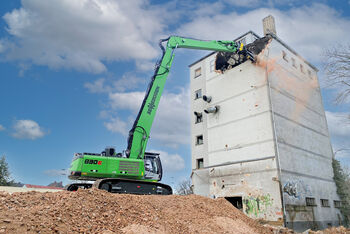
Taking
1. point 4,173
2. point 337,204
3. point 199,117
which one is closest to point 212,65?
point 199,117

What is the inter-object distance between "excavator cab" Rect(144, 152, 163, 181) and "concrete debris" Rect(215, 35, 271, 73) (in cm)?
1411

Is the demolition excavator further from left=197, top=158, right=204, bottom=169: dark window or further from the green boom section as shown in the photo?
left=197, top=158, right=204, bottom=169: dark window

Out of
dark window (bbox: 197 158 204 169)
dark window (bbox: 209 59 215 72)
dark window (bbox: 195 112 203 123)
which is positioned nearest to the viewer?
dark window (bbox: 197 158 204 169)

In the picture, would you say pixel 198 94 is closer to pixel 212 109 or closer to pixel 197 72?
pixel 197 72

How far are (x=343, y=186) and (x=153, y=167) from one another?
827 inches

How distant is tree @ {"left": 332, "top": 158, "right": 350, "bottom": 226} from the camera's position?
23766 millimetres

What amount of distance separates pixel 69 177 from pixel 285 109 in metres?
17.8

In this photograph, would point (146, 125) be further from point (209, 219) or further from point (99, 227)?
point (99, 227)

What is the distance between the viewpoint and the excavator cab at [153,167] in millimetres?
12219

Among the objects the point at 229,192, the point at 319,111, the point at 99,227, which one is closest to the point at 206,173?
the point at 229,192

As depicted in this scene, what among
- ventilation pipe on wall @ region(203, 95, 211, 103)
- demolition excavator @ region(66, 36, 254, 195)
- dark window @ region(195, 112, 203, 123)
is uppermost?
ventilation pipe on wall @ region(203, 95, 211, 103)

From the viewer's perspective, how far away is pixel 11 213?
5.79 m

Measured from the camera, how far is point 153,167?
41.7 ft

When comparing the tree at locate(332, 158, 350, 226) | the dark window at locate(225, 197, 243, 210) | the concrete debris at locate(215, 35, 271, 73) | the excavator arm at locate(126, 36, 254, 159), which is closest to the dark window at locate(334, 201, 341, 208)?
the tree at locate(332, 158, 350, 226)
